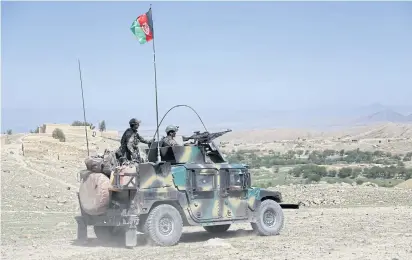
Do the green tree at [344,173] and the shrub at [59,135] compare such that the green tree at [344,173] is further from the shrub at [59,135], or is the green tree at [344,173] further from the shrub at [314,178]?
the shrub at [59,135]

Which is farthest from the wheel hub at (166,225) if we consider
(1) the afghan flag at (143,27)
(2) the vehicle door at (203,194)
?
(1) the afghan flag at (143,27)

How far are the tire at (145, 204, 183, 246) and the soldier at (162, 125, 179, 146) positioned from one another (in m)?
1.58

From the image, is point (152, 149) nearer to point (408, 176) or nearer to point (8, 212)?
point (8, 212)

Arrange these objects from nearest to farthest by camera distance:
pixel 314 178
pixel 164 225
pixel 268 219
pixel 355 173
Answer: pixel 164 225 < pixel 268 219 < pixel 314 178 < pixel 355 173

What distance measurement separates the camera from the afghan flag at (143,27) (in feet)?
55.6

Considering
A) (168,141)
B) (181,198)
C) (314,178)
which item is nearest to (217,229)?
(181,198)

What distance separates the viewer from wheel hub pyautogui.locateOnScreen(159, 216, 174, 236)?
13961mm

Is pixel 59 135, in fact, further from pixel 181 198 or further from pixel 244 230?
pixel 181 198

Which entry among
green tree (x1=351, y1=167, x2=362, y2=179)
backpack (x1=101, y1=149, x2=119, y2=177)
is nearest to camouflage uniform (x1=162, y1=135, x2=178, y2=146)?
backpack (x1=101, y1=149, x2=119, y2=177)

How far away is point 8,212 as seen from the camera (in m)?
22.4

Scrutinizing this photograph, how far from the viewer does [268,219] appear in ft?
52.1

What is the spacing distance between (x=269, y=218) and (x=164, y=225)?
2917 millimetres

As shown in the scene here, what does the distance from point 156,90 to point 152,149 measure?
1271 mm

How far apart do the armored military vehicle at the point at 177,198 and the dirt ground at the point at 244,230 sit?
0.38 metres
